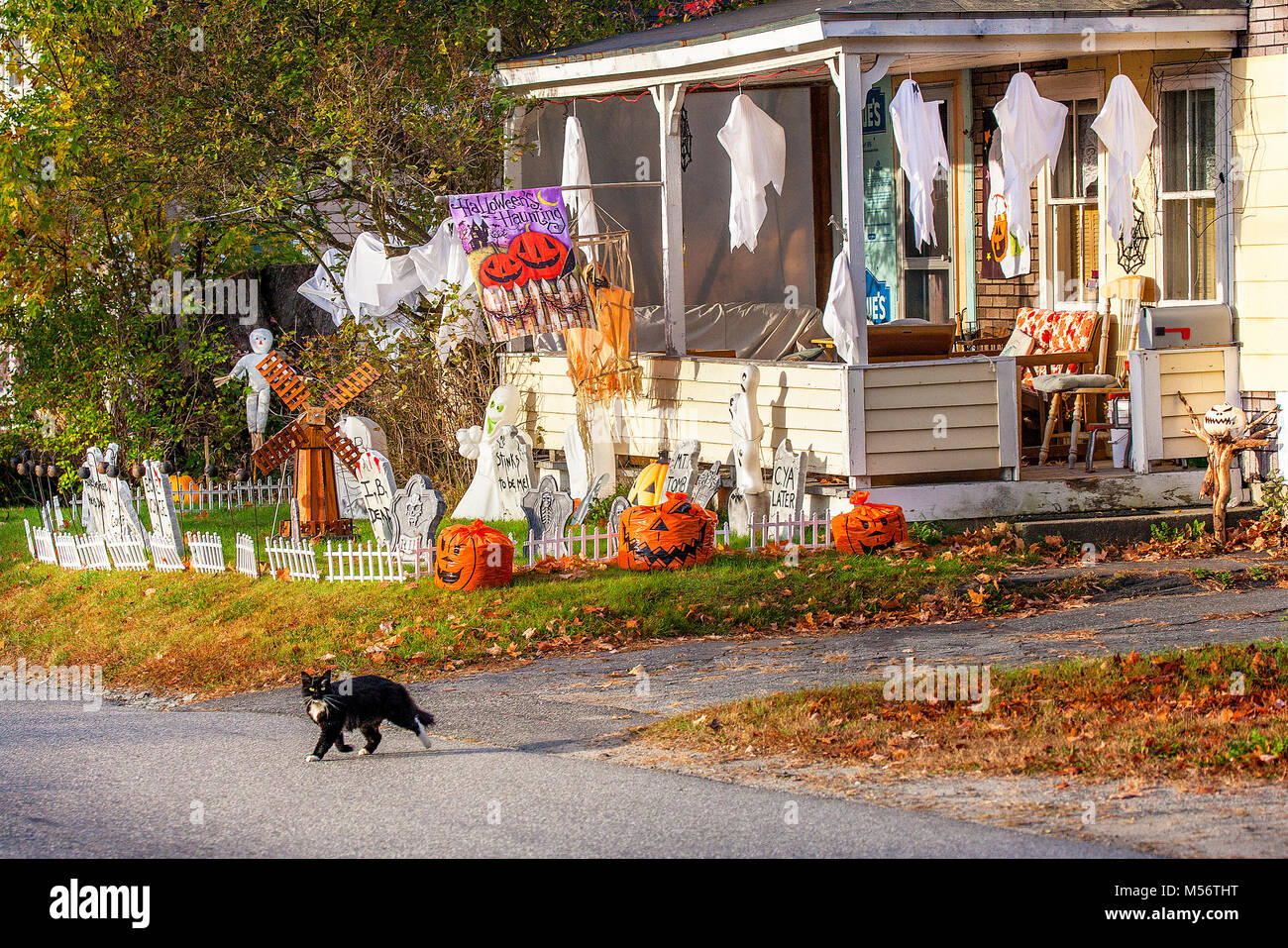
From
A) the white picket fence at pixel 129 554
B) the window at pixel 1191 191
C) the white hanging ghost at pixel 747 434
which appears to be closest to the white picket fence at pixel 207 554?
the white picket fence at pixel 129 554

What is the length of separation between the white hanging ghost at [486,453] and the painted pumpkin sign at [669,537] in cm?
277

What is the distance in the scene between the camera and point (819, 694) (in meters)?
8.09

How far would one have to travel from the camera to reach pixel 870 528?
37.0ft

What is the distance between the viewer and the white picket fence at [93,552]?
1401cm

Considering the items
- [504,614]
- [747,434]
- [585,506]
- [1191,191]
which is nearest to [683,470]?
[747,434]

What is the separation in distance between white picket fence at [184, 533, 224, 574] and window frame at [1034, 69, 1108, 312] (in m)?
7.60

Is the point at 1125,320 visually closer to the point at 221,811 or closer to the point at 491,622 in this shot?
the point at 491,622

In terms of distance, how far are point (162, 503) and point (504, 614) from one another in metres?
4.20

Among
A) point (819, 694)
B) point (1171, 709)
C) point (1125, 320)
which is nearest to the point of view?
point (1171, 709)

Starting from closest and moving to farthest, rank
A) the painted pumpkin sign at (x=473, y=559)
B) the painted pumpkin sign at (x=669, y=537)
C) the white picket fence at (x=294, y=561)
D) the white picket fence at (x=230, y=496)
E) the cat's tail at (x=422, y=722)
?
the cat's tail at (x=422, y=722) < the painted pumpkin sign at (x=473, y=559) < the painted pumpkin sign at (x=669, y=537) < the white picket fence at (x=294, y=561) < the white picket fence at (x=230, y=496)

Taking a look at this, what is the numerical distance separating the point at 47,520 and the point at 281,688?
20.7 ft

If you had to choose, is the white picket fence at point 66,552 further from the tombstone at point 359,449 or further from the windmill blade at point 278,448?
the tombstone at point 359,449

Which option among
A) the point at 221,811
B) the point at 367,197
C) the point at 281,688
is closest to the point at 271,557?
the point at 281,688

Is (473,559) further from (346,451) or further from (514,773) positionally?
(514,773)
